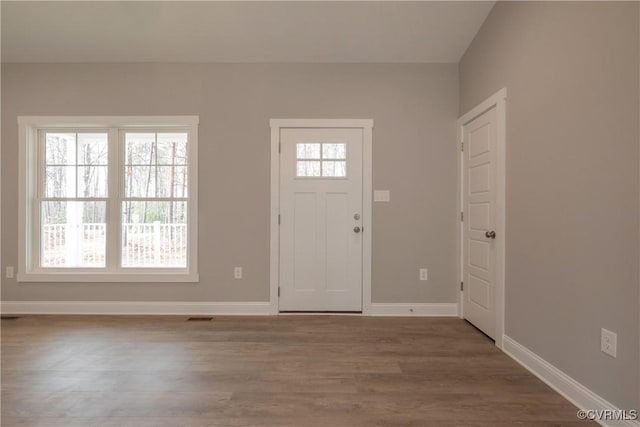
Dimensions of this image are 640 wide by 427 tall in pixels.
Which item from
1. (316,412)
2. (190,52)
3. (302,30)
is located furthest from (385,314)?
(190,52)

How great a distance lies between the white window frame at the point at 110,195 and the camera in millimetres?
3438

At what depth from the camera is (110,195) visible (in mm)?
3512

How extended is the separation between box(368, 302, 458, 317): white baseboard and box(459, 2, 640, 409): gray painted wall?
0.89 meters

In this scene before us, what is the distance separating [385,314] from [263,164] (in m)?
2.02

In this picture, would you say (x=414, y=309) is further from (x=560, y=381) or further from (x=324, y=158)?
(x=324, y=158)

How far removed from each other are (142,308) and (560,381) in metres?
3.62

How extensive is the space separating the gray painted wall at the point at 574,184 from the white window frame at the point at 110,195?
116 inches

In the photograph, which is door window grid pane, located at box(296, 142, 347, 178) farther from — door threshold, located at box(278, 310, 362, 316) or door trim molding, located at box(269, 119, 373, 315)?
door threshold, located at box(278, 310, 362, 316)

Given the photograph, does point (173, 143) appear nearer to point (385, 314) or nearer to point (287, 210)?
point (287, 210)

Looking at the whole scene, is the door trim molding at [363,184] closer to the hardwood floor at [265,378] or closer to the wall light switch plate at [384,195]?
the wall light switch plate at [384,195]

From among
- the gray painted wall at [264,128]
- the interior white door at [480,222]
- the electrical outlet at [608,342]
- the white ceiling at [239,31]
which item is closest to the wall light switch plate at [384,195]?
the gray painted wall at [264,128]

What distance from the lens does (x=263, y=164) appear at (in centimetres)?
345

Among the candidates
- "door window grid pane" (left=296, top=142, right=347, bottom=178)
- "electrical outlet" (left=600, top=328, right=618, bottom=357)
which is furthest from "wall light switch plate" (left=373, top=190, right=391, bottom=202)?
"electrical outlet" (left=600, top=328, right=618, bottom=357)

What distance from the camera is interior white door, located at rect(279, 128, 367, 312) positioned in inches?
135
